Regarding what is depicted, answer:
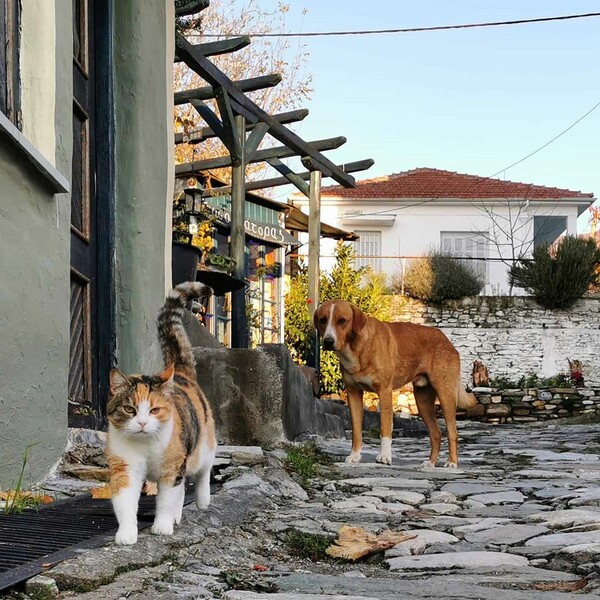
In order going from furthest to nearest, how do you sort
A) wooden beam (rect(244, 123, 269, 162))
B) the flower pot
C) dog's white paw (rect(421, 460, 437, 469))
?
1. wooden beam (rect(244, 123, 269, 162))
2. the flower pot
3. dog's white paw (rect(421, 460, 437, 469))

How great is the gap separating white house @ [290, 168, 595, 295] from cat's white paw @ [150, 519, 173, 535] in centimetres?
2812

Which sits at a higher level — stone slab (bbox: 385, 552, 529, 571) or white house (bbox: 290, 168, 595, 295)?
white house (bbox: 290, 168, 595, 295)

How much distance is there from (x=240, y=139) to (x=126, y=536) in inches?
323

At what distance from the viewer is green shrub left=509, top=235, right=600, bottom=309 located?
23.5 metres

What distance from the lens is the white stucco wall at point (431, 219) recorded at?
3189 centimetres

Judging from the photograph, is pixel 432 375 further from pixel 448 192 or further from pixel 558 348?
pixel 448 192

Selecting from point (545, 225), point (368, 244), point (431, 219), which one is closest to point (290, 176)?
point (368, 244)

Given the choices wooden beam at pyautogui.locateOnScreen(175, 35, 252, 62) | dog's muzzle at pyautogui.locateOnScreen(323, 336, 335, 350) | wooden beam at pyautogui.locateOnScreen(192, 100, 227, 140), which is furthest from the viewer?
wooden beam at pyautogui.locateOnScreen(192, 100, 227, 140)

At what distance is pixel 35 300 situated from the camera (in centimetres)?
484

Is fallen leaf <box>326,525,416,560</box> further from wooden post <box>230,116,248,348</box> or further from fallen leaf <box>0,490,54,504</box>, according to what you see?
wooden post <box>230,116,248,348</box>

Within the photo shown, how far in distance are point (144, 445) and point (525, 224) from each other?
98.3 ft

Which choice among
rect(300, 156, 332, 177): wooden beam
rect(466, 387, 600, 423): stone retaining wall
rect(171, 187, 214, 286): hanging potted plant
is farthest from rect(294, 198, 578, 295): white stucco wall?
rect(171, 187, 214, 286): hanging potted plant

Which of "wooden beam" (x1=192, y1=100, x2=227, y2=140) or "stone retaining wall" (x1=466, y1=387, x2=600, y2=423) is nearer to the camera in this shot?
"wooden beam" (x1=192, y1=100, x2=227, y2=140)

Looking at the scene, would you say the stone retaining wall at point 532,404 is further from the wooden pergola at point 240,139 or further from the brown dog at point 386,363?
the brown dog at point 386,363
